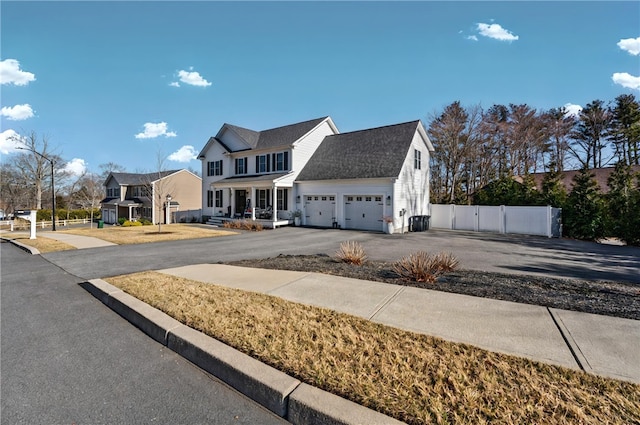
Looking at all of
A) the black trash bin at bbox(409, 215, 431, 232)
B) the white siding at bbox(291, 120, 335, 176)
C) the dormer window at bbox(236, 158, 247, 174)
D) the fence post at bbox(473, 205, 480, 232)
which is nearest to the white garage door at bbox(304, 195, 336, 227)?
the white siding at bbox(291, 120, 335, 176)

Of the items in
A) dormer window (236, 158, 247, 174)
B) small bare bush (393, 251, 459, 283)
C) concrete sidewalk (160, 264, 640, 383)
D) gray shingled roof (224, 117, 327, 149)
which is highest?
gray shingled roof (224, 117, 327, 149)

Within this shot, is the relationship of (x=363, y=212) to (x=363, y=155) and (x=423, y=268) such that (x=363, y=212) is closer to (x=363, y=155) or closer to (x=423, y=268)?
(x=363, y=155)

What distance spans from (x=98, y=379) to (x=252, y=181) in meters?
20.6

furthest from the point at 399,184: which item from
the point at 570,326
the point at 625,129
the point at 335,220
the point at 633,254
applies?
the point at 625,129

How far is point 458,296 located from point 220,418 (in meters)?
4.26

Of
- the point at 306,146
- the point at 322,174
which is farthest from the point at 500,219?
the point at 306,146

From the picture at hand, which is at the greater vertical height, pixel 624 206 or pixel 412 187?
pixel 412 187

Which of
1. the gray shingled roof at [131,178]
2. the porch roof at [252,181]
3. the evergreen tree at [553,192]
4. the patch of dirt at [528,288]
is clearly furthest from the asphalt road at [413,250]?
the gray shingled roof at [131,178]

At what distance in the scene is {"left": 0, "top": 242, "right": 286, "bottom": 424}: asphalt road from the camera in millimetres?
2543

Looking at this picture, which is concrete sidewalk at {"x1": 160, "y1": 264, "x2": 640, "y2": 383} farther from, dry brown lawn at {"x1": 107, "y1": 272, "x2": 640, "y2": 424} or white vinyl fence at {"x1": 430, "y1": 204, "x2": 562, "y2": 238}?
white vinyl fence at {"x1": 430, "y1": 204, "x2": 562, "y2": 238}

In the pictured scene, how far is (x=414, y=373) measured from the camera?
2.79 meters

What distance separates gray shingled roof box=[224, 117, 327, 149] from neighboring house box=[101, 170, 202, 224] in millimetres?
14198

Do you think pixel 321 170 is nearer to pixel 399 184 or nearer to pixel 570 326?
pixel 399 184

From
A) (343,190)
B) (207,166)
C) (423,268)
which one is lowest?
(423,268)
